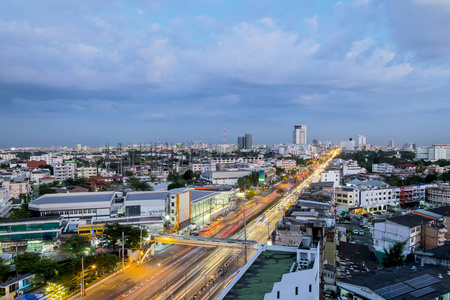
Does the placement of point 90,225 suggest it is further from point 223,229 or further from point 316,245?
point 316,245

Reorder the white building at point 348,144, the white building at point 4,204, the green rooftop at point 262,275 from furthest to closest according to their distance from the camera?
1. the white building at point 348,144
2. the white building at point 4,204
3. the green rooftop at point 262,275

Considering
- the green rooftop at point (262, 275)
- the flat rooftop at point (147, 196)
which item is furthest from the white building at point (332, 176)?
the green rooftop at point (262, 275)

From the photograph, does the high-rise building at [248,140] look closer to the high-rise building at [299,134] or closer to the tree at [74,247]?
the high-rise building at [299,134]

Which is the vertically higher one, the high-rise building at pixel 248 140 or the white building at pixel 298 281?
the high-rise building at pixel 248 140

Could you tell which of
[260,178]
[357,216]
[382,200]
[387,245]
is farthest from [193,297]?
[260,178]

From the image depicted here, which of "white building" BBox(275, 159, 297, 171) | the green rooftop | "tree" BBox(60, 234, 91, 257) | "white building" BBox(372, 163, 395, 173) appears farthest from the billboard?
the green rooftop

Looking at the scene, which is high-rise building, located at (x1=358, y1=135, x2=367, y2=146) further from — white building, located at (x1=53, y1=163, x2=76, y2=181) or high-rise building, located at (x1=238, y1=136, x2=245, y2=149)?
white building, located at (x1=53, y1=163, x2=76, y2=181)
